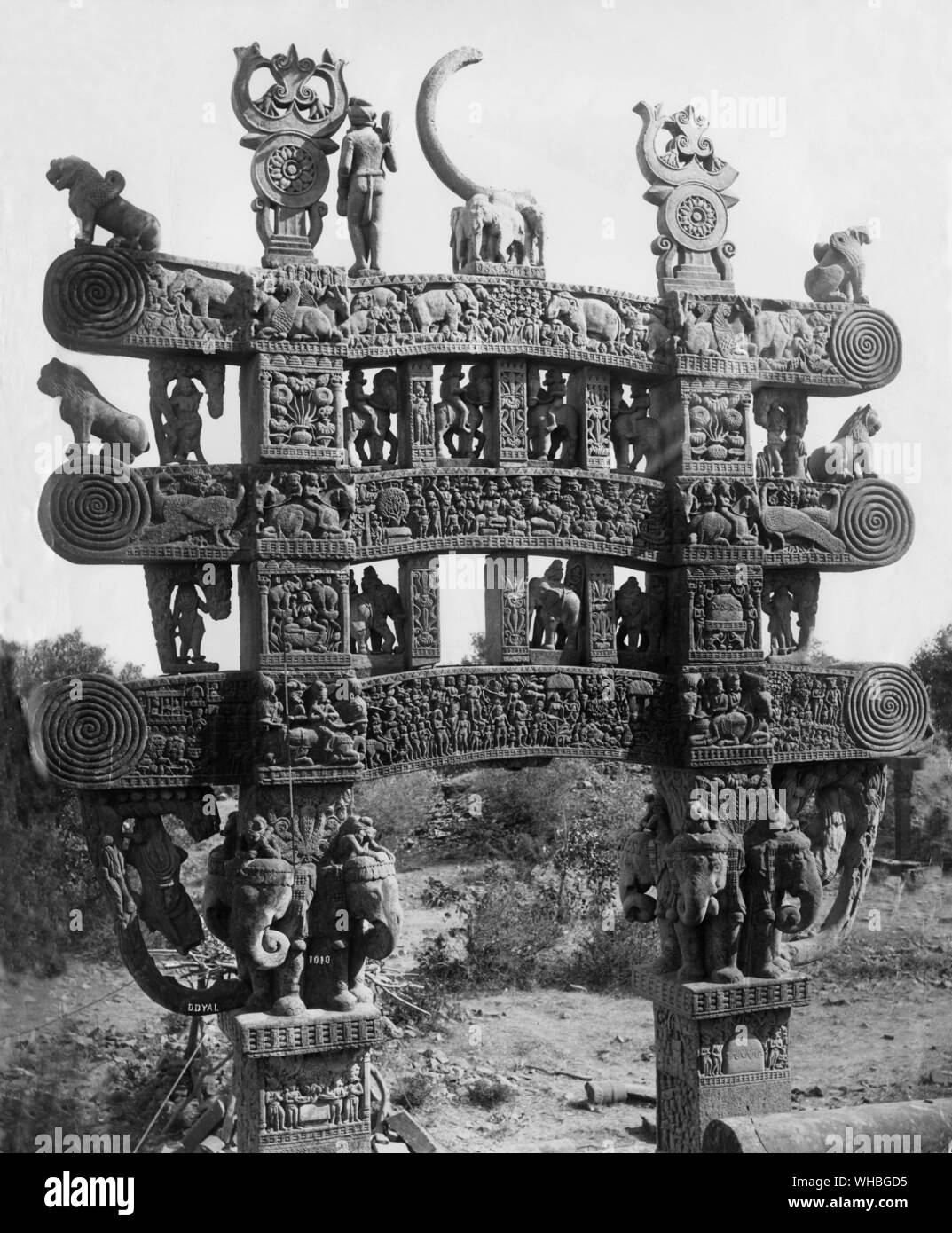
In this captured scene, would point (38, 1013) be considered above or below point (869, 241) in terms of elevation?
below

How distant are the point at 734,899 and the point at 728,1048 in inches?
33.3

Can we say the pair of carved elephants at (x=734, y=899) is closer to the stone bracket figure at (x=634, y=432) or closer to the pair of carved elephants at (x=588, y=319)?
the stone bracket figure at (x=634, y=432)

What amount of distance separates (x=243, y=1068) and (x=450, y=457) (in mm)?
3371

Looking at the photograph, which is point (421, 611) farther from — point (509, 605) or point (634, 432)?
point (634, 432)

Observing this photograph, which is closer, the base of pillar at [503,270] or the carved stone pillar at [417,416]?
the carved stone pillar at [417,416]

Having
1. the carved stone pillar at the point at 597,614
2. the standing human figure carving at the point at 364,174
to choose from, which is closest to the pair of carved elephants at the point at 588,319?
the standing human figure carving at the point at 364,174

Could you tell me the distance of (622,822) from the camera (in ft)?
55.1

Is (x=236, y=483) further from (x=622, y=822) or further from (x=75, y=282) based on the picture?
(x=622, y=822)

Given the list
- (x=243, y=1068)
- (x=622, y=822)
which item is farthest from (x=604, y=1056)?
(x=243, y=1068)

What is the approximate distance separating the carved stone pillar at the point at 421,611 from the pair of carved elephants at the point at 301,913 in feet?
3.04

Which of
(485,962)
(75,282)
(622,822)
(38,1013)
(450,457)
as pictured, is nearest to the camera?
(75,282)

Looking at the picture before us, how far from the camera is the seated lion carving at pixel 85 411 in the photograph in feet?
24.6

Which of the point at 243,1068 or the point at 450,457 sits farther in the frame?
the point at 450,457

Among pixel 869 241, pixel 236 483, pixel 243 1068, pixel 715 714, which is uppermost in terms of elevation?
pixel 869 241
